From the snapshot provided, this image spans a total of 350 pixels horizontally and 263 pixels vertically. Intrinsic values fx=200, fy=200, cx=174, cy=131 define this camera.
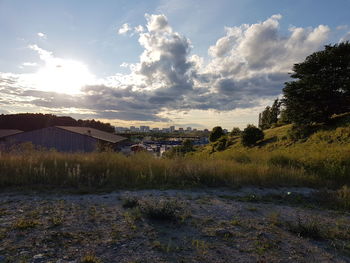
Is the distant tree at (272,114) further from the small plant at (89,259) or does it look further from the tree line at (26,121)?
the tree line at (26,121)

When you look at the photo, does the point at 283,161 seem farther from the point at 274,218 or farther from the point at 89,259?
the point at 89,259

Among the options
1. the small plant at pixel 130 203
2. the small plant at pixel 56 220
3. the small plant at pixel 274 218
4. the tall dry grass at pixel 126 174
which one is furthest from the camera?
the tall dry grass at pixel 126 174

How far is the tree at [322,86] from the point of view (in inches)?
633

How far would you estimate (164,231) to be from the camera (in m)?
3.20

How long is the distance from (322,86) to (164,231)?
1844cm

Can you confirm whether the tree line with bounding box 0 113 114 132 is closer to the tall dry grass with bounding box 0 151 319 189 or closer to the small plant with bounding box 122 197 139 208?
the tall dry grass with bounding box 0 151 319 189

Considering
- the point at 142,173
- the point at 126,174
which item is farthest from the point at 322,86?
the point at 126,174

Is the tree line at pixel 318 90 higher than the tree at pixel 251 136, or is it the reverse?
the tree line at pixel 318 90

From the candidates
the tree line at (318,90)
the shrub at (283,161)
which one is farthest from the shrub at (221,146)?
the shrub at (283,161)

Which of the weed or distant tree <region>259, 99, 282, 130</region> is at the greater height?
distant tree <region>259, 99, 282, 130</region>

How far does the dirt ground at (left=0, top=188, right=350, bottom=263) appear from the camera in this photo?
2543 millimetres

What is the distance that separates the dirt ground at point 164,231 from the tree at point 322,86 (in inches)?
607

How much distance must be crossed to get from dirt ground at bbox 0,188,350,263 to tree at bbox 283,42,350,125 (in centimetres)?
1542

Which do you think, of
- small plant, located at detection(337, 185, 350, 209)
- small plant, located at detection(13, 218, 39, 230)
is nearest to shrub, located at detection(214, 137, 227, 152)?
small plant, located at detection(337, 185, 350, 209)
